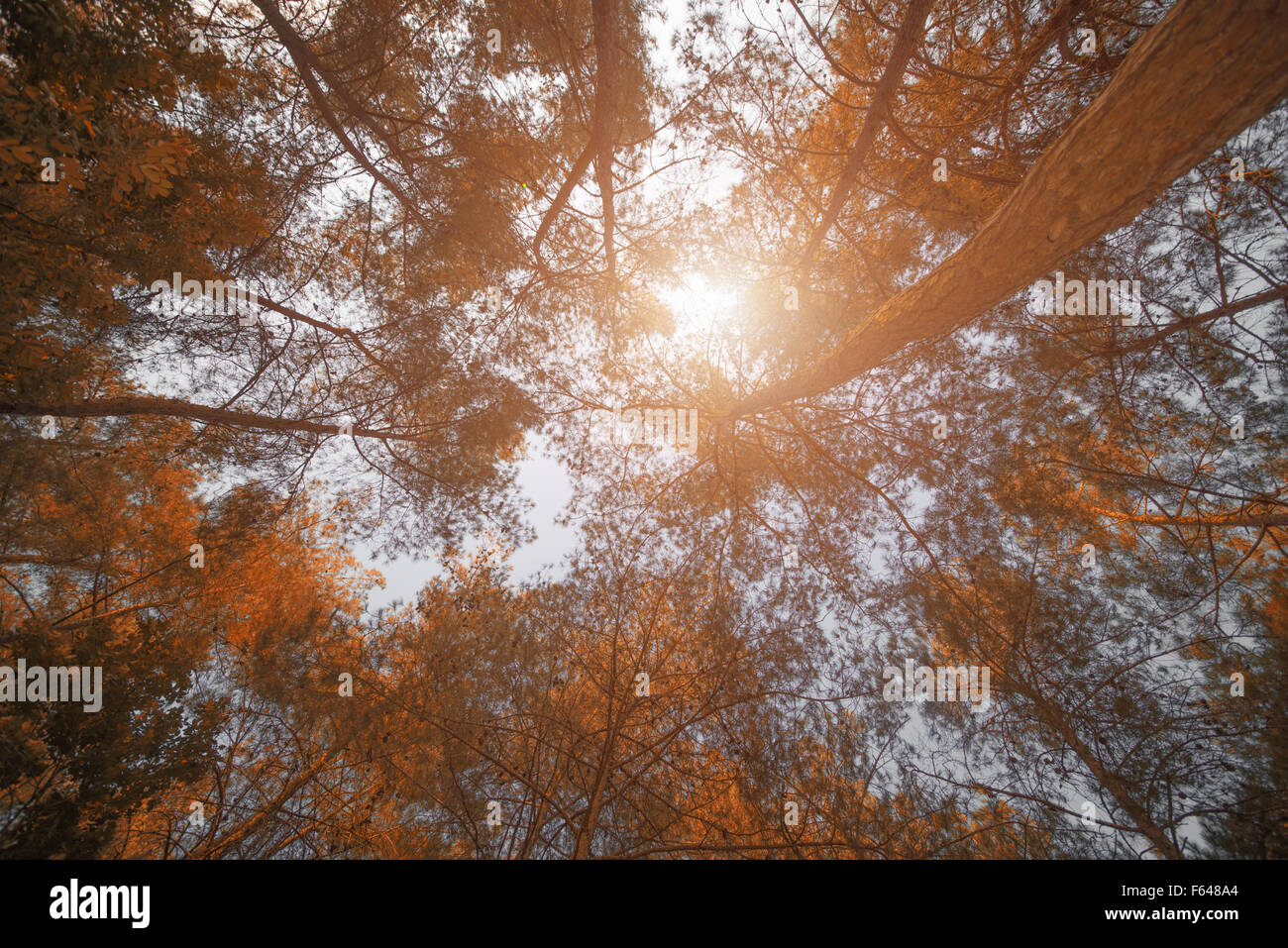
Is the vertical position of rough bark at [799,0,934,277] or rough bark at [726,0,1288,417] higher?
rough bark at [799,0,934,277]

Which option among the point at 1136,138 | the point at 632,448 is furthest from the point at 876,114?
the point at 632,448

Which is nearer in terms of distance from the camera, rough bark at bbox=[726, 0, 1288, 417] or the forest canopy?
rough bark at bbox=[726, 0, 1288, 417]

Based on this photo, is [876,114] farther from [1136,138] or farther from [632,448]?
[632,448]

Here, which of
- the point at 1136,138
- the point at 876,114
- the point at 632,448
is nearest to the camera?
the point at 1136,138

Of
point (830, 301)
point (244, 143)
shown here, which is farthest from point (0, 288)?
point (830, 301)

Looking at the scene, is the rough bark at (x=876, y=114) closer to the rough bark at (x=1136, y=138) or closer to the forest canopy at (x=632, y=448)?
the forest canopy at (x=632, y=448)

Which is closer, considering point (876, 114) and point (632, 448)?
point (876, 114)

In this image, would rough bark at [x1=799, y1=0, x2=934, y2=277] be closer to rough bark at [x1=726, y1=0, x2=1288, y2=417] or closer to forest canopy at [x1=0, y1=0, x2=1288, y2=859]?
forest canopy at [x1=0, y1=0, x2=1288, y2=859]

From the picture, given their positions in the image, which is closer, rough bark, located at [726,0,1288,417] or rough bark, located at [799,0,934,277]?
rough bark, located at [726,0,1288,417]

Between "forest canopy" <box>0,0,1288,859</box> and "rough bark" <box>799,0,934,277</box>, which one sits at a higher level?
"rough bark" <box>799,0,934,277</box>

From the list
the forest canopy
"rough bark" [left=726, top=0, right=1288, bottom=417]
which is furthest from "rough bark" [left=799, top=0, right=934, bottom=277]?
"rough bark" [left=726, top=0, right=1288, bottom=417]

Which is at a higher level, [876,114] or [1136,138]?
[876,114]

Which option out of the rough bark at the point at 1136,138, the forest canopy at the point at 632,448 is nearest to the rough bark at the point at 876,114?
the forest canopy at the point at 632,448
